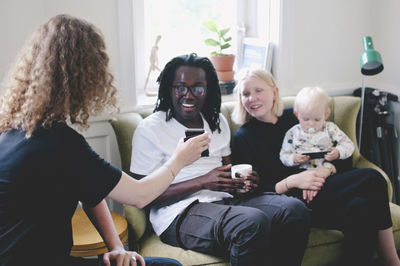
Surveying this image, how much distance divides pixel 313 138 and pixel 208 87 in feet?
1.87

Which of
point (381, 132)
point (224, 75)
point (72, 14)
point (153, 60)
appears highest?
point (72, 14)

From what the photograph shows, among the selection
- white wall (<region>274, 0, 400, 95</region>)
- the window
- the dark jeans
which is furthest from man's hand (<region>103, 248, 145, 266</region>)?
white wall (<region>274, 0, 400, 95</region>)

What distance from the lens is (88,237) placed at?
1.91 meters

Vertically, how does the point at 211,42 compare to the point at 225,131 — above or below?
above

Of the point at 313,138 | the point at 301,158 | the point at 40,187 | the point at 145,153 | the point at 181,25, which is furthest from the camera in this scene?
the point at 181,25

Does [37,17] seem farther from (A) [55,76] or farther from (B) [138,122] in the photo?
(A) [55,76]

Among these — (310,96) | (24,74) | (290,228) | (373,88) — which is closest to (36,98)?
(24,74)

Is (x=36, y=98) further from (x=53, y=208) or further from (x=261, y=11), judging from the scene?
(x=261, y=11)

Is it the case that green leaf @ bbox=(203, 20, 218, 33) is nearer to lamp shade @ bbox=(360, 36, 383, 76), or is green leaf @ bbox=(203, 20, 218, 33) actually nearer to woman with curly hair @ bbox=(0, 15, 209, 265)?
lamp shade @ bbox=(360, 36, 383, 76)

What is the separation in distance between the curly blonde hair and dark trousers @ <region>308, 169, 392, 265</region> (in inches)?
48.6

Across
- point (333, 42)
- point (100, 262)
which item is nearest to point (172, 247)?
point (100, 262)

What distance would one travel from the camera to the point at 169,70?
2.14 metres

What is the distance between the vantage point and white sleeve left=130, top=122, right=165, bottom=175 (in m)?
2.00

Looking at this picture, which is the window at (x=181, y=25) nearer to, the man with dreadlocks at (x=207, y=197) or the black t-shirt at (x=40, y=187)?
the man with dreadlocks at (x=207, y=197)
